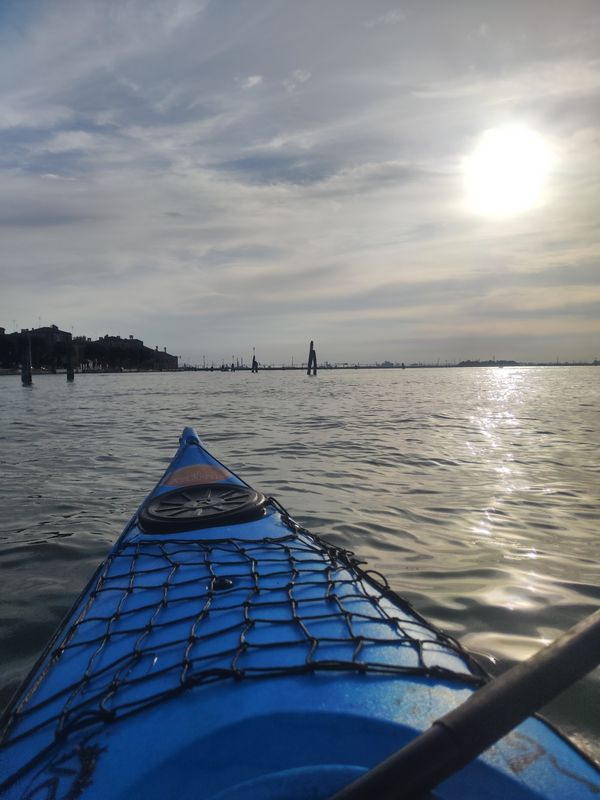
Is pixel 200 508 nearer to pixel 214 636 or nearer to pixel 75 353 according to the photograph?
pixel 214 636

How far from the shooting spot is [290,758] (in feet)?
4.19

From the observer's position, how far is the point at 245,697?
4.88 ft

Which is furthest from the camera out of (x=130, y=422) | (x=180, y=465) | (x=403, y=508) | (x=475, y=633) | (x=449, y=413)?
(x=449, y=413)

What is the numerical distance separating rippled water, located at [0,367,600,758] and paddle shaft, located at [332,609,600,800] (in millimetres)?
1678

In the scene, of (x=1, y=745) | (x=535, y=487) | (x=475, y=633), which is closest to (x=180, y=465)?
(x=475, y=633)

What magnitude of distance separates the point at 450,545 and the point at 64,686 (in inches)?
134

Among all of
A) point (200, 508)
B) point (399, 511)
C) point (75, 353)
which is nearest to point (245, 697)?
point (200, 508)

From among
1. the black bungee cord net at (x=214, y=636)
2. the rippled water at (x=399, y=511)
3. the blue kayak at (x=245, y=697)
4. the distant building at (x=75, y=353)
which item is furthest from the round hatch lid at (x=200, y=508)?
the distant building at (x=75, y=353)

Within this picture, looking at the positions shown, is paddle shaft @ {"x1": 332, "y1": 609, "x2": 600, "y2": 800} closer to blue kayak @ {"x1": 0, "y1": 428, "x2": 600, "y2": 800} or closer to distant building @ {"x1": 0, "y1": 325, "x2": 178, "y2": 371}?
blue kayak @ {"x1": 0, "y1": 428, "x2": 600, "y2": 800}

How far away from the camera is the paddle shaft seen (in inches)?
28.2

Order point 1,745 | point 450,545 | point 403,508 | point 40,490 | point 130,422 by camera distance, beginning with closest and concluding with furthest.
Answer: point 1,745, point 450,545, point 403,508, point 40,490, point 130,422

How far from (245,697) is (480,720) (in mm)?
931

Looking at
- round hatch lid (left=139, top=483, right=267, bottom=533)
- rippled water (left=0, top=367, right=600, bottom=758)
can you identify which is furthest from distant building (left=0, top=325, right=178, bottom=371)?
round hatch lid (left=139, top=483, right=267, bottom=533)

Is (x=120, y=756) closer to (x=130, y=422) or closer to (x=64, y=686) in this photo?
(x=64, y=686)
